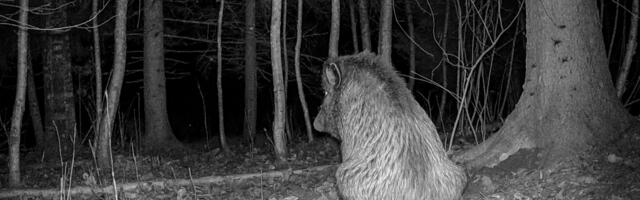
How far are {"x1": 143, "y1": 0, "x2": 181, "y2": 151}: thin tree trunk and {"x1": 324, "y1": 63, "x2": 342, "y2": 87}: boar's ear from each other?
9.71 metres

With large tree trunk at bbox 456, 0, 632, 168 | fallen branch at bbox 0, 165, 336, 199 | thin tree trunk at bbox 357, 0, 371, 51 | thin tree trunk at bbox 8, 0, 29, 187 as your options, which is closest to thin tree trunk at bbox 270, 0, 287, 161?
fallen branch at bbox 0, 165, 336, 199

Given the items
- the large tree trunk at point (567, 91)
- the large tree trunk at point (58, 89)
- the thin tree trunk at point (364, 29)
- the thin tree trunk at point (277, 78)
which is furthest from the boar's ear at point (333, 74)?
the large tree trunk at point (58, 89)

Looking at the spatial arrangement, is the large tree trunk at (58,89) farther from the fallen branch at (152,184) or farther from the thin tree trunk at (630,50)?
the thin tree trunk at (630,50)

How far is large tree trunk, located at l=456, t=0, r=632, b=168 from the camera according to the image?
7359mm

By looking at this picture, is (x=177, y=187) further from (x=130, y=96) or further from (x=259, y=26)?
(x=130, y=96)

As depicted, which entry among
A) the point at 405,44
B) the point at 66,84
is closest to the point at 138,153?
the point at 66,84

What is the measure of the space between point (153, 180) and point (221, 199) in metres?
1.47

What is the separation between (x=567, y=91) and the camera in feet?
24.4

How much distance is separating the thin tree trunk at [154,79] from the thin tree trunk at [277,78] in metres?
5.21

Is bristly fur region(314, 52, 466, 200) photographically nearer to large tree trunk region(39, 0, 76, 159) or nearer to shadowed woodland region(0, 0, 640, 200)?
shadowed woodland region(0, 0, 640, 200)

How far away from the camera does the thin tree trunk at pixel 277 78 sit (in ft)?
32.3

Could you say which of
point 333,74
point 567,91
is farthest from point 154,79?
point 333,74

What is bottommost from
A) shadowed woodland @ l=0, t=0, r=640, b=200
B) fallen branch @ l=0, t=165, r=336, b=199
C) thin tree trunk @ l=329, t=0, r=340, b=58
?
fallen branch @ l=0, t=165, r=336, b=199

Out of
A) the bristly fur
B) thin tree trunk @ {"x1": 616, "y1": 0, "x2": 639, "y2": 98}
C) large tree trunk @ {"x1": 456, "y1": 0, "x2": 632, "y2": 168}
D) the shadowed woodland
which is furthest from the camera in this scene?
thin tree trunk @ {"x1": 616, "y1": 0, "x2": 639, "y2": 98}
